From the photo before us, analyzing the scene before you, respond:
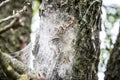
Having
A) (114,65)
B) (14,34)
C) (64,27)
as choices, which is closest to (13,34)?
(14,34)

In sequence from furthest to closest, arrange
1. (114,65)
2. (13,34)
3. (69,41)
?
(13,34)
(114,65)
(69,41)

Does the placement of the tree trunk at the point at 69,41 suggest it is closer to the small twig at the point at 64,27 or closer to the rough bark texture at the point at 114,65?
the small twig at the point at 64,27

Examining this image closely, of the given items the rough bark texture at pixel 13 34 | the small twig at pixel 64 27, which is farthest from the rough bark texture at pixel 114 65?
the rough bark texture at pixel 13 34

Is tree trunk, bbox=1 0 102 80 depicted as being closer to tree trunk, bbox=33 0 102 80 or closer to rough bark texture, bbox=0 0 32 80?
tree trunk, bbox=33 0 102 80

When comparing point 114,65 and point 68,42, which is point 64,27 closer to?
point 68,42

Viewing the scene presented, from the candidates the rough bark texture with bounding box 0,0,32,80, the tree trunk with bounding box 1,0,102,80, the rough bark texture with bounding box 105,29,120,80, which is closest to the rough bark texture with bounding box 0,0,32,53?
the rough bark texture with bounding box 0,0,32,80

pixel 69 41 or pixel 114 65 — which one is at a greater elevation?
pixel 69 41
